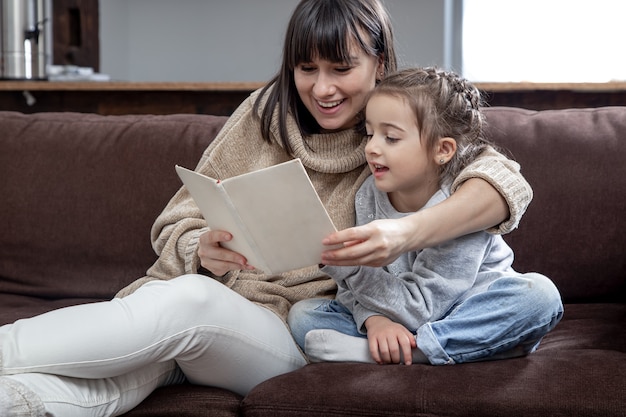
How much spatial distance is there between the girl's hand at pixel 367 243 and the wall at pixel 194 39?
2.64 metres

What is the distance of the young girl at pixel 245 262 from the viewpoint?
54.2 inches

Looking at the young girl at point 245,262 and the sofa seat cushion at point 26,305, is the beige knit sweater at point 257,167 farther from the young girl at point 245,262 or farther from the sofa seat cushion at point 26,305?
the sofa seat cushion at point 26,305

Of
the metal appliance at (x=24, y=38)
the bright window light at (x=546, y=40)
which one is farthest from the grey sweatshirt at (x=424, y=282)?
the bright window light at (x=546, y=40)

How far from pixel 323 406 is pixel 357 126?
646mm

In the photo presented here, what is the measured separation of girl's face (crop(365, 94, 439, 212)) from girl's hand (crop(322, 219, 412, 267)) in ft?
0.52

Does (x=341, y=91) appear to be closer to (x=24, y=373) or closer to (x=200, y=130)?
(x=200, y=130)

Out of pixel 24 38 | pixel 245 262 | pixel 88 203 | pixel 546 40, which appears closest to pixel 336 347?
pixel 245 262

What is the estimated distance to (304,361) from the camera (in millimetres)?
1621

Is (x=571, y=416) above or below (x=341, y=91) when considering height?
below

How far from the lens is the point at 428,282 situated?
60.3 inches

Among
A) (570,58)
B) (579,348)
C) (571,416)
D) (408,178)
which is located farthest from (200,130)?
(570,58)

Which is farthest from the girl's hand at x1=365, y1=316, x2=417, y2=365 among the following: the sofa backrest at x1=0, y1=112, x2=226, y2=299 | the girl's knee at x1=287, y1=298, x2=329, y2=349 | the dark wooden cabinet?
the dark wooden cabinet

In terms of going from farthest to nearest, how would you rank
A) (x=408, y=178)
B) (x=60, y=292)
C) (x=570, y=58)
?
(x=570, y=58) → (x=60, y=292) → (x=408, y=178)

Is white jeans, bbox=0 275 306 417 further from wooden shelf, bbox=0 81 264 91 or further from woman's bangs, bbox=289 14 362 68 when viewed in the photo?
wooden shelf, bbox=0 81 264 91
